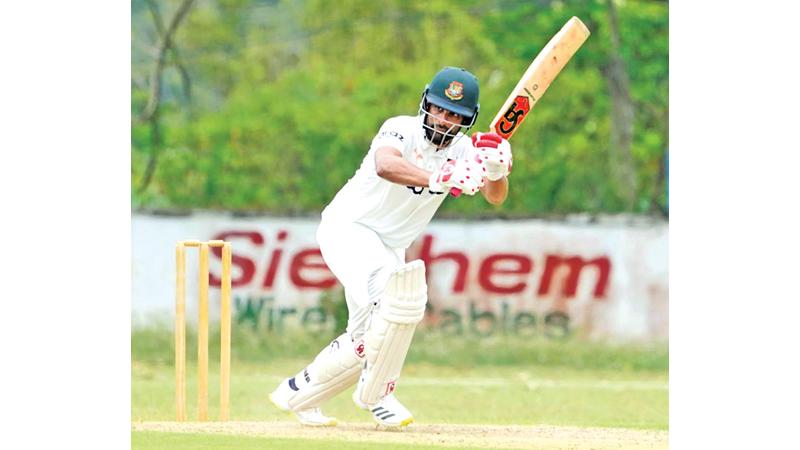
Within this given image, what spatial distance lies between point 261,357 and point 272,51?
2.43m

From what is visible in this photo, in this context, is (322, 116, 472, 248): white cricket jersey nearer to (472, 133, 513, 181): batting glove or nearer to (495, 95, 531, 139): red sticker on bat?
(495, 95, 531, 139): red sticker on bat

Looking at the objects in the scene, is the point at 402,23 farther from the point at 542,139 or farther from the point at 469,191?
the point at 469,191

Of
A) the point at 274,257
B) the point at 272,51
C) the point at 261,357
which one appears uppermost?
the point at 272,51

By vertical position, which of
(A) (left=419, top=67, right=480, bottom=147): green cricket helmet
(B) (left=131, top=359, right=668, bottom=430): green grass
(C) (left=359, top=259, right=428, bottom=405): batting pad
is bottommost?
(B) (left=131, top=359, right=668, bottom=430): green grass

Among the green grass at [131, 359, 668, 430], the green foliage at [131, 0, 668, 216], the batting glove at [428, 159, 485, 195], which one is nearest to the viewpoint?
the batting glove at [428, 159, 485, 195]

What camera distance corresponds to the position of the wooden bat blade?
15.3 ft

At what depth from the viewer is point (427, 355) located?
830cm

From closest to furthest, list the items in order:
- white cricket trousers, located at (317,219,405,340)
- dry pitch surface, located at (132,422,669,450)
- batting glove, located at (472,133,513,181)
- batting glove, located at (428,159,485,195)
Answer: batting glove, located at (428,159,485,195) → batting glove, located at (472,133,513,181) → dry pitch surface, located at (132,422,669,450) → white cricket trousers, located at (317,219,405,340)

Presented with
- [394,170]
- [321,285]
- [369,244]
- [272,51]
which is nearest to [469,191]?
[394,170]

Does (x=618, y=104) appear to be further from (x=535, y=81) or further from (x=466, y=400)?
(x=535, y=81)

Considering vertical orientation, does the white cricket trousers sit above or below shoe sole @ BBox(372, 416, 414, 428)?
above

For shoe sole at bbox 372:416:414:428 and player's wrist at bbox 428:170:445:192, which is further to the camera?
shoe sole at bbox 372:416:414:428

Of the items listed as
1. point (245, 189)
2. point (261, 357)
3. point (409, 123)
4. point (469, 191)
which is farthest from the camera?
point (245, 189)

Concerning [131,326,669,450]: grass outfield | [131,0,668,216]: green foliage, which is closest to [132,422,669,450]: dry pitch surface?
[131,326,669,450]: grass outfield
